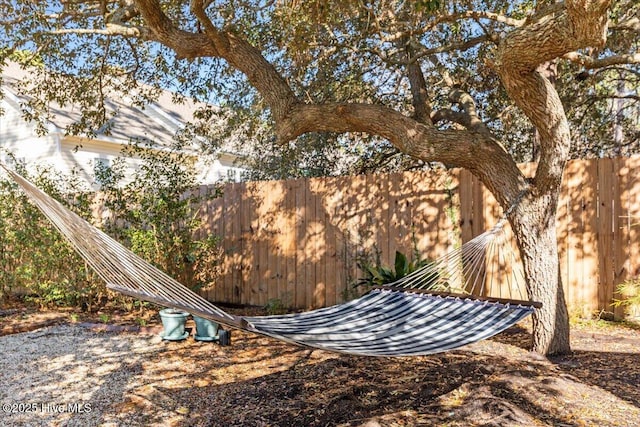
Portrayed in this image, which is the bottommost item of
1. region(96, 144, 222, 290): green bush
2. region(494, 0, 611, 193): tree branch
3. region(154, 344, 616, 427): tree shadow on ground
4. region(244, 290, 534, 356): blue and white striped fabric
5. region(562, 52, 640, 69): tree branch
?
region(154, 344, 616, 427): tree shadow on ground

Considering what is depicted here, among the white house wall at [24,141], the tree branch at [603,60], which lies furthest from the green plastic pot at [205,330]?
the white house wall at [24,141]

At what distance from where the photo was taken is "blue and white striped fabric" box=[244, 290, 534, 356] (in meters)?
2.28

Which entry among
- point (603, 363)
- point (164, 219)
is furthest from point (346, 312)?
point (164, 219)

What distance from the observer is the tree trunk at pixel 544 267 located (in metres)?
3.34

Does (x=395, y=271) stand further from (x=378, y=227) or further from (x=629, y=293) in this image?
(x=629, y=293)

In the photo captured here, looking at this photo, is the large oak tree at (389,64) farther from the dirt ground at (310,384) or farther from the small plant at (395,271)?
the small plant at (395,271)

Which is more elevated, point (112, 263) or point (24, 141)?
point (24, 141)

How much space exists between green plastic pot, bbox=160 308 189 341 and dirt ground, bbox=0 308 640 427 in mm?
65

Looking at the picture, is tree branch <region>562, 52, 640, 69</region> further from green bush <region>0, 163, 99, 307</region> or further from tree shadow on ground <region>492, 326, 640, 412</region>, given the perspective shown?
green bush <region>0, 163, 99, 307</region>

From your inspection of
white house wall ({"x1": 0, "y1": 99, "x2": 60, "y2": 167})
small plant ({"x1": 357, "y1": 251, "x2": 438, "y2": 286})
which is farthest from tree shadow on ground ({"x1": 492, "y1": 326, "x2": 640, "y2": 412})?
white house wall ({"x1": 0, "y1": 99, "x2": 60, "y2": 167})

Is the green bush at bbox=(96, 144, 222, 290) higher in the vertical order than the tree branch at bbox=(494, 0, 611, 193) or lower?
lower

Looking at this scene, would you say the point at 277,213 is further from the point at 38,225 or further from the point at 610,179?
the point at 610,179

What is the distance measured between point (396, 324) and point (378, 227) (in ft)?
7.51

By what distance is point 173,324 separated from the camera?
13.3 ft
